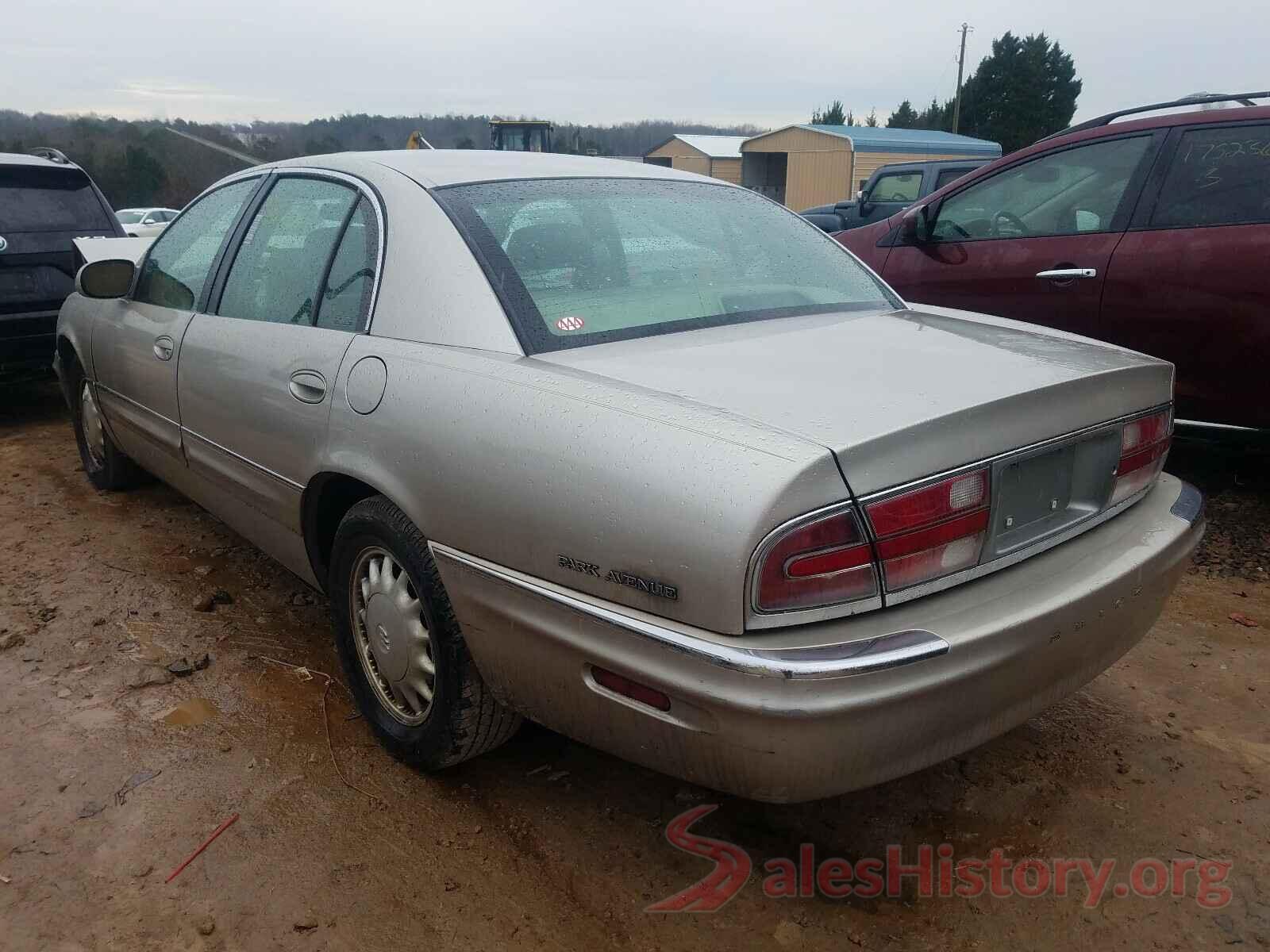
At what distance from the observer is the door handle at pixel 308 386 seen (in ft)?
8.21

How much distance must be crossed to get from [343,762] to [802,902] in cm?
126

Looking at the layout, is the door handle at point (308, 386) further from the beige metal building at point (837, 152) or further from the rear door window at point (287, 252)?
the beige metal building at point (837, 152)

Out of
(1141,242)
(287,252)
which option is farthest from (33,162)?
(1141,242)

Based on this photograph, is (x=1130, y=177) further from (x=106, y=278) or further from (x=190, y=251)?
(x=106, y=278)

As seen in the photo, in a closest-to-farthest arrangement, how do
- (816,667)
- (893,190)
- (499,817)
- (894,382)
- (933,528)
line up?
(816,667) < (933,528) < (894,382) < (499,817) < (893,190)

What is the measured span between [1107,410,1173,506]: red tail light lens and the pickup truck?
30.7 ft

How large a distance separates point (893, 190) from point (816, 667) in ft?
43.3

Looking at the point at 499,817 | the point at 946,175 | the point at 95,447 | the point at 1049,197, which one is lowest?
the point at 499,817

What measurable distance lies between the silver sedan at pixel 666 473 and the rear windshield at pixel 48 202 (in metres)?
4.12

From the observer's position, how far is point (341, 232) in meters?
2.71

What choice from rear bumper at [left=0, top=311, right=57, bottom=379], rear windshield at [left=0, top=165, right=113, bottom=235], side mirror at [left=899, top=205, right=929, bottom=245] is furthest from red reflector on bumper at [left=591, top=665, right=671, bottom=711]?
rear windshield at [left=0, top=165, right=113, bottom=235]

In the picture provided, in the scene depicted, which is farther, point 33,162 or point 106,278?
point 33,162

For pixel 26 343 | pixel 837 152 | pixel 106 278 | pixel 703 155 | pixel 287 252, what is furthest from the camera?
pixel 703 155

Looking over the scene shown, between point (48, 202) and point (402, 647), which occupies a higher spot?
point (48, 202)
